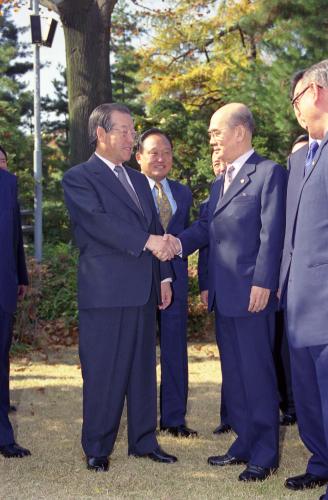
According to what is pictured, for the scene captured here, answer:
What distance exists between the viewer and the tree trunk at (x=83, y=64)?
466 inches

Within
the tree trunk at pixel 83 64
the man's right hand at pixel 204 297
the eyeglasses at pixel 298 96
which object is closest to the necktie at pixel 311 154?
the eyeglasses at pixel 298 96

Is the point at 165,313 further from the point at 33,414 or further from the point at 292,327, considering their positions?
the point at 292,327

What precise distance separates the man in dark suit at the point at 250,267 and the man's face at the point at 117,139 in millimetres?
603

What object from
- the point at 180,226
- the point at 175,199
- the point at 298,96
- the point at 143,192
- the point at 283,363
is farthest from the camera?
the point at 283,363

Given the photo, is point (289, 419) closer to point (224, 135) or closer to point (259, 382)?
point (259, 382)

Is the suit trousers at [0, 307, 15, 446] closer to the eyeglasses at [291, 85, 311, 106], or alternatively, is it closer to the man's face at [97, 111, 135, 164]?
the man's face at [97, 111, 135, 164]

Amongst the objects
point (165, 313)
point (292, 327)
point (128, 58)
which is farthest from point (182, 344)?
point (128, 58)

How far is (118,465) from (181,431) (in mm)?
964

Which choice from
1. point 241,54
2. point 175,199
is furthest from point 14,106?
point 175,199

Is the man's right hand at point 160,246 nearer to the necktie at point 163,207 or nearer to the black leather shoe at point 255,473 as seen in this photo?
the necktie at point 163,207

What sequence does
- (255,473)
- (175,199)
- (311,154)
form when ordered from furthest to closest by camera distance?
(175,199) < (255,473) < (311,154)

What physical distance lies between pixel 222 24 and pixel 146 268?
1938cm

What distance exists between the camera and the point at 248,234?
4.69m

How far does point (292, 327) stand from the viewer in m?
3.96
